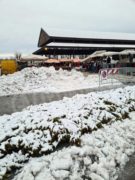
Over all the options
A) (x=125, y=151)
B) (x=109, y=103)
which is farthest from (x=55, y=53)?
(x=125, y=151)

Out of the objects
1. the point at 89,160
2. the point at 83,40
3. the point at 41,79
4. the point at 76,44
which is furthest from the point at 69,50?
the point at 89,160

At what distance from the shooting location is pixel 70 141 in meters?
5.59

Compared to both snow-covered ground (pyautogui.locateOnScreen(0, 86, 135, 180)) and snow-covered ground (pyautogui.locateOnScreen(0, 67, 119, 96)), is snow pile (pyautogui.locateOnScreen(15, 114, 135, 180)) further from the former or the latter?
snow-covered ground (pyautogui.locateOnScreen(0, 67, 119, 96))

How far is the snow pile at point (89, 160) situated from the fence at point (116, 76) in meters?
8.58

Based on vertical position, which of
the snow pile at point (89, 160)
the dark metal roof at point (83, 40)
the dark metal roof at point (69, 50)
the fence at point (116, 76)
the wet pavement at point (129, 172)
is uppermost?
the dark metal roof at point (83, 40)

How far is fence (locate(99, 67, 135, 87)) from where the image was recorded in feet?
47.7

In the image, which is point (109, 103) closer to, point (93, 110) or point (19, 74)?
point (93, 110)

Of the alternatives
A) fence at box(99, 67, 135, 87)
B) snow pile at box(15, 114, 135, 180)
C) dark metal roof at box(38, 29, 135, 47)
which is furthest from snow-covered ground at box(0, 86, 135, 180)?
dark metal roof at box(38, 29, 135, 47)

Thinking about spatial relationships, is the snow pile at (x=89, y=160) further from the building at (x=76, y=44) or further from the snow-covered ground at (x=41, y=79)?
the building at (x=76, y=44)

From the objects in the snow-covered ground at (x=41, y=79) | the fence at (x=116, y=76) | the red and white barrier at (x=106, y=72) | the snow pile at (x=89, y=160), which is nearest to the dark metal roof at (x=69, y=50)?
the snow-covered ground at (x=41, y=79)

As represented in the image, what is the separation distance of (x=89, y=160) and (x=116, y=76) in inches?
489

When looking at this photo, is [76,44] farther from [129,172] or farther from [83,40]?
[129,172]

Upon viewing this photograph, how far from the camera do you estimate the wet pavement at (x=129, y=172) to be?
179 inches

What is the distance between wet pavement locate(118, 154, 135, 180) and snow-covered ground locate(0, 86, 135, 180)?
13cm
